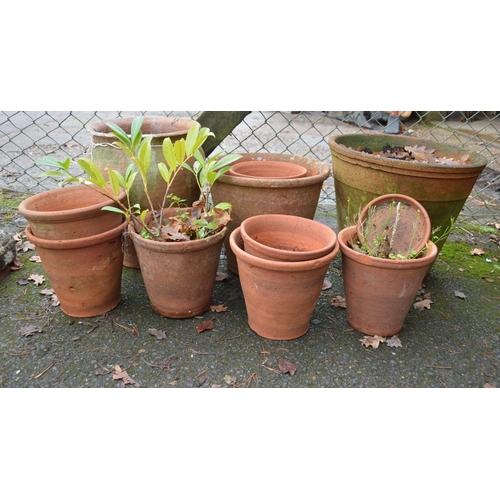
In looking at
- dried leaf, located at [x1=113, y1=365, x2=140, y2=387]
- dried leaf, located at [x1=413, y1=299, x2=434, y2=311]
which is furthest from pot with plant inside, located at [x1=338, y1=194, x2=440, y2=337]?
dried leaf, located at [x1=113, y1=365, x2=140, y2=387]

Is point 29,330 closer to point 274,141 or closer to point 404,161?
point 404,161

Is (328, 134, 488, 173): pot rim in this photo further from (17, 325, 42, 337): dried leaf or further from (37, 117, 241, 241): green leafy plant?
(17, 325, 42, 337): dried leaf

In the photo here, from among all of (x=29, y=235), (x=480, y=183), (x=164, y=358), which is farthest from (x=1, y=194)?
(x=480, y=183)

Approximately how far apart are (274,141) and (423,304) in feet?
11.6

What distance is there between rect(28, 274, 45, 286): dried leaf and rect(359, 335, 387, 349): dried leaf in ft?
6.07

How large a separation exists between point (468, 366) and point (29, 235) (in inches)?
85.9

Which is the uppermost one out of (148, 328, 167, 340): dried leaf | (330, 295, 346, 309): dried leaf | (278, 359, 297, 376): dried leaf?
(330, 295, 346, 309): dried leaf

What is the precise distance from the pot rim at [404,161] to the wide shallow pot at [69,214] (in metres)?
1.26

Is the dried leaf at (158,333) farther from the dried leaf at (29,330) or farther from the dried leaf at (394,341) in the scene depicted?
the dried leaf at (394,341)

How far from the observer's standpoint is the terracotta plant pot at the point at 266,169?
2.64 meters

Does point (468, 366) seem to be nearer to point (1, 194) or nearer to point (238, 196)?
point (238, 196)

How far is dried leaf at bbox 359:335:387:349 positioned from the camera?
6.78 feet

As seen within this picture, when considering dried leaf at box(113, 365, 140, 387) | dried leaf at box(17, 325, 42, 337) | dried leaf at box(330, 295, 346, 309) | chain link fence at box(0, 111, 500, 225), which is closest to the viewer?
dried leaf at box(113, 365, 140, 387)

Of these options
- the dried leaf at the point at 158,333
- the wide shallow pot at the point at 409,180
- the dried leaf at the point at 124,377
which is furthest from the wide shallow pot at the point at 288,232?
the dried leaf at the point at 124,377
